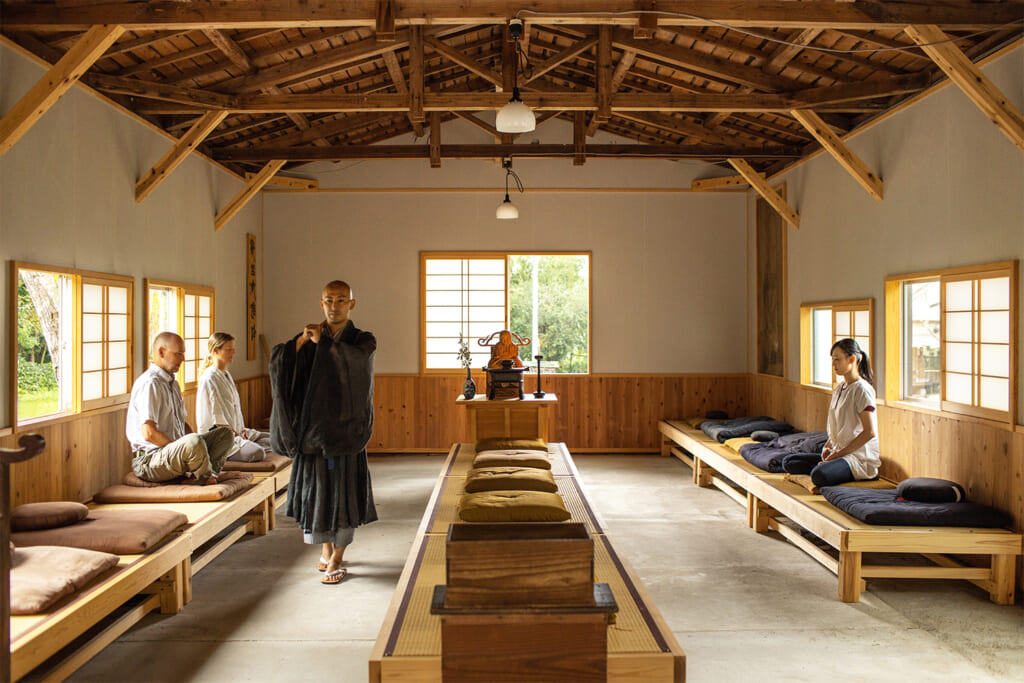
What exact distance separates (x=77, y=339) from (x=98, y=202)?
36.6 inches

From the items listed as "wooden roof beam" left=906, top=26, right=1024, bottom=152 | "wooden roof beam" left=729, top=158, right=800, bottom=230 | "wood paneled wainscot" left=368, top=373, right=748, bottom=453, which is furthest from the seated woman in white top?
"wooden roof beam" left=729, top=158, right=800, bottom=230

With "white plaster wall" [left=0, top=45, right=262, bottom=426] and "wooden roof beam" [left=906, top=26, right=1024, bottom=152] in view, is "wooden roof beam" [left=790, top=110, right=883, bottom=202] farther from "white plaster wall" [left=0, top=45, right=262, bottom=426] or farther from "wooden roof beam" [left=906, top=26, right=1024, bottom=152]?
"white plaster wall" [left=0, top=45, right=262, bottom=426]

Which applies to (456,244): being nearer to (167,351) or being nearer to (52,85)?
(167,351)

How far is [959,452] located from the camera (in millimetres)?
4598

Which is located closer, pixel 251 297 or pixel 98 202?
pixel 98 202

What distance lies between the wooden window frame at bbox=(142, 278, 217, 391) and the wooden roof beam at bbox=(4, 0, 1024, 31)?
7.06 ft

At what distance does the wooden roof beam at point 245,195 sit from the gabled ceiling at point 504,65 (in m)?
0.21

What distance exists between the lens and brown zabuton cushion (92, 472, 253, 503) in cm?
446

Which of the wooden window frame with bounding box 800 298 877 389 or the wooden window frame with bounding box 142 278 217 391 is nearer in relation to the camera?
the wooden window frame with bounding box 142 278 217 391

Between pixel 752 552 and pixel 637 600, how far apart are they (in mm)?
2492

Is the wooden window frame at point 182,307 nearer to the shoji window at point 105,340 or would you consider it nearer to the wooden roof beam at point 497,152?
the shoji window at point 105,340

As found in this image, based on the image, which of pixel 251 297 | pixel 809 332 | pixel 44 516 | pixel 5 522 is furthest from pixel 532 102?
pixel 5 522

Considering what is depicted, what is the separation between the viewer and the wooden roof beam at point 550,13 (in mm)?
3986

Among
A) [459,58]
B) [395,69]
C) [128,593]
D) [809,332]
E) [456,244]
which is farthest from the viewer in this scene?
[456,244]
